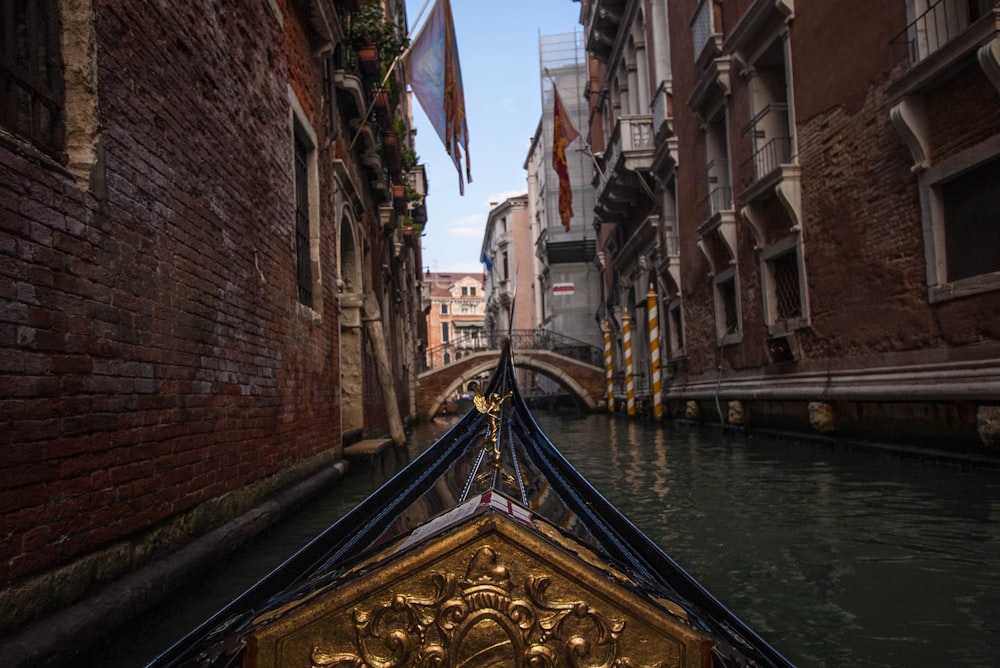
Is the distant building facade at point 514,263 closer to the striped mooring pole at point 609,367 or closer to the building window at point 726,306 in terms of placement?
the striped mooring pole at point 609,367

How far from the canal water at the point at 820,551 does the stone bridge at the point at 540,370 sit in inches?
451

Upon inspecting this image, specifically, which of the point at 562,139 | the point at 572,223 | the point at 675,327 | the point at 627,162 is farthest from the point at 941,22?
the point at 572,223

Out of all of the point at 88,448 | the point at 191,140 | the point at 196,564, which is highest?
the point at 191,140

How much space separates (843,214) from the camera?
18.2ft

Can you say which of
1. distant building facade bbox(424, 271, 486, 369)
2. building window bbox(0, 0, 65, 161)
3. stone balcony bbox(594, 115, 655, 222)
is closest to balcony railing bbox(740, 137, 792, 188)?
stone balcony bbox(594, 115, 655, 222)

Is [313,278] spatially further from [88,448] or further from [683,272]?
[683,272]

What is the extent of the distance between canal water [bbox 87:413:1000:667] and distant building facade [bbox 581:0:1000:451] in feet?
2.05

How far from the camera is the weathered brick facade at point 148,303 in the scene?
1.65 meters

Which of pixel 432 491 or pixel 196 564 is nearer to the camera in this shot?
pixel 432 491

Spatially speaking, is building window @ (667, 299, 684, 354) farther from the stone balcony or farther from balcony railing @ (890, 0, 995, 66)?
balcony railing @ (890, 0, 995, 66)

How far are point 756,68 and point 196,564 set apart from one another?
668cm

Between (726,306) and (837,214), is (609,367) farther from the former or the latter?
(837,214)

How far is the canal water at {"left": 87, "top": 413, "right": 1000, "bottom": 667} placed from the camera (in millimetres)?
Result: 1806

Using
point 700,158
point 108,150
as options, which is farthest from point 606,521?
point 700,158
